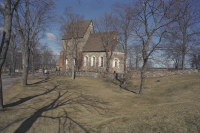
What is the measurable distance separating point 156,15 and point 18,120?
44.4 feet

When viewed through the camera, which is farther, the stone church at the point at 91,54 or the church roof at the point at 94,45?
the church roof at the point at 94,45

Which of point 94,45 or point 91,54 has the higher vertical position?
point 94,45

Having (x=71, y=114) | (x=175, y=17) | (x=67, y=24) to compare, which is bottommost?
(x=71, y=114)

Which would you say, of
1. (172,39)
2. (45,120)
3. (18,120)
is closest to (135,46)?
(172,39)

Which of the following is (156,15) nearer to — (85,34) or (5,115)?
(5,115)

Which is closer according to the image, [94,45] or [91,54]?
[91,54]

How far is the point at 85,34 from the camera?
122 ft

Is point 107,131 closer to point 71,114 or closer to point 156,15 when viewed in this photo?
point 71,114

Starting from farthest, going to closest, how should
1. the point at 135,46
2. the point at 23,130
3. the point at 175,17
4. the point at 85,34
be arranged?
the point at 85,34 → the point at 135,46 → the point at 175,17 → the point at 23,130

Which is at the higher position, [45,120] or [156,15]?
[156,15]

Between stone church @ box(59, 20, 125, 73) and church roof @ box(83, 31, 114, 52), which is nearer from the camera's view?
stone church @ box(59, 20, 125, 73)

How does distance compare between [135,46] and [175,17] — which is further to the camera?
[135,46]

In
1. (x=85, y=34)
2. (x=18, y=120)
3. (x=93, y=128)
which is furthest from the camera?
(x=85, y=34)

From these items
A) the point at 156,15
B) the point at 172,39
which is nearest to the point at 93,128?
the point at 172,39
